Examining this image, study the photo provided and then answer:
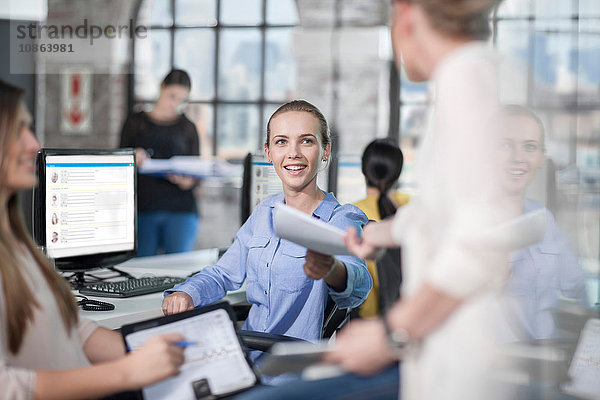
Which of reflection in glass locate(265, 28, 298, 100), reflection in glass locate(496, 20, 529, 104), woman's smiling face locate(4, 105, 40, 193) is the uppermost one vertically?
reflection in glass locate(265, 28, 298, 100)

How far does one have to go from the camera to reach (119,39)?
6574mm

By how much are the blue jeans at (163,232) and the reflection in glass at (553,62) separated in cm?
345

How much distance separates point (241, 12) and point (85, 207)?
471 centimetres

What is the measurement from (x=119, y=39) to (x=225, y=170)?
1.91m

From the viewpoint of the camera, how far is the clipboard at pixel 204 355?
1.38m

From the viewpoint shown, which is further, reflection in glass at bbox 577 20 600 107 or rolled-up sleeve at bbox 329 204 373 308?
rolled-up sleeve at bbox 329 204 373 308

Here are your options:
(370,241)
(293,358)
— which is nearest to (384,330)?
(293,358)

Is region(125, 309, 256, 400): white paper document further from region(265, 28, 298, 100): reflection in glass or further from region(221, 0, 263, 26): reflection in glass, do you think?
region(221, 0, 263, 26): reflection in glass

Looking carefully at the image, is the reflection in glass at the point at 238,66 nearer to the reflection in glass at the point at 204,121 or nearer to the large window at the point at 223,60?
the large window at the point at 223,60

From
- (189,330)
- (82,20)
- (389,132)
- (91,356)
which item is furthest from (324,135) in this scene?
(82,20)

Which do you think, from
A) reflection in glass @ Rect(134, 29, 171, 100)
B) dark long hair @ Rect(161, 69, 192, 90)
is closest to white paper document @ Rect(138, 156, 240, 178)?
dark long hair @ Rect(161, 69, 192, 90)

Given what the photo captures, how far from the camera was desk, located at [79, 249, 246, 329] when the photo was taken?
190 cm

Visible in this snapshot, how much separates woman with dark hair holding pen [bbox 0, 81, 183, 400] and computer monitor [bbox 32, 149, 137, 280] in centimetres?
93

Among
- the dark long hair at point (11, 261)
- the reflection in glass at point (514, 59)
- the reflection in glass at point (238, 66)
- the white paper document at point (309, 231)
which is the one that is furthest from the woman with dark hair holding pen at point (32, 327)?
the reflection in glass at point (238, 66)
